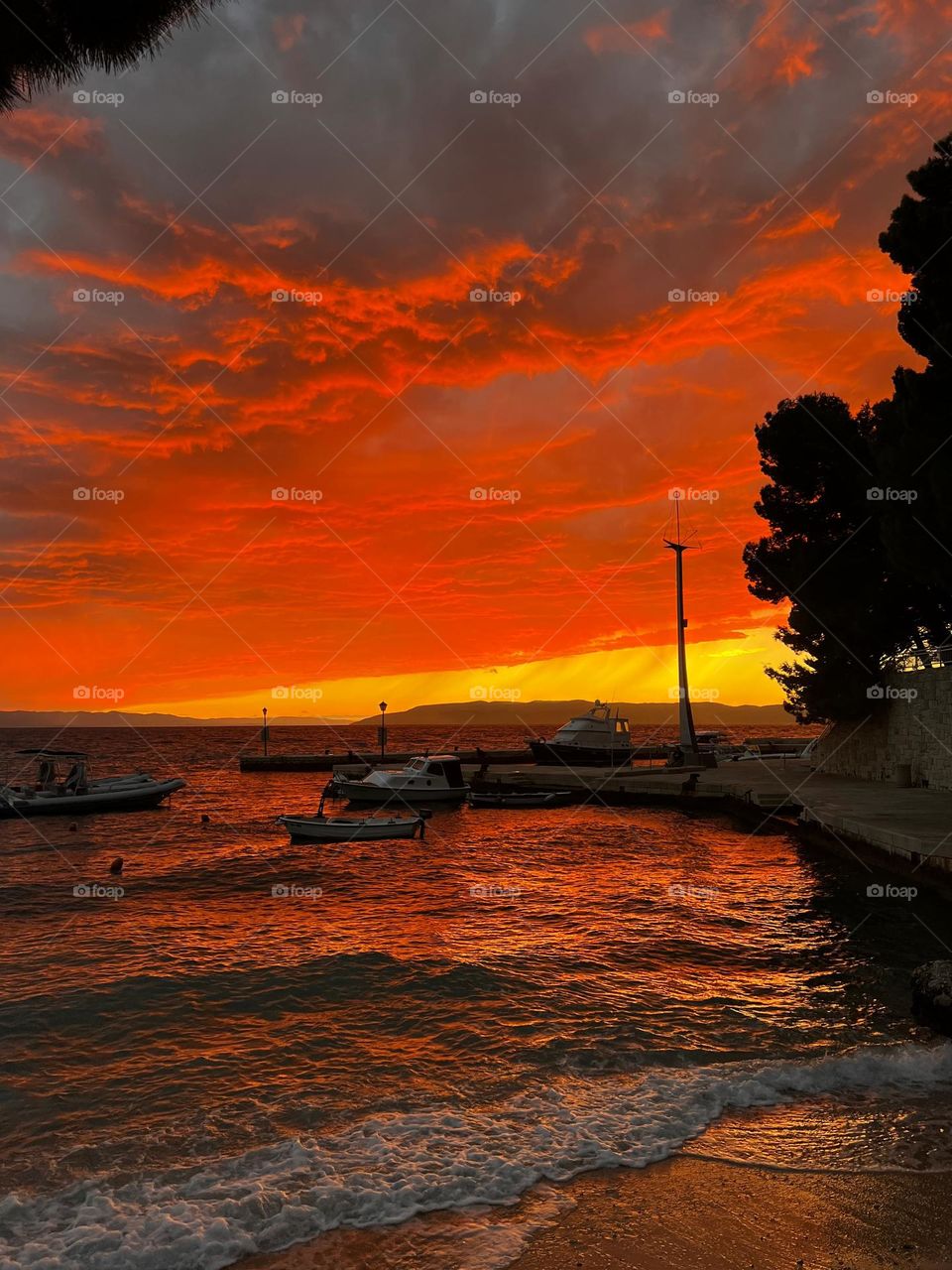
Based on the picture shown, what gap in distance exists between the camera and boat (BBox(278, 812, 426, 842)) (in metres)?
33.2

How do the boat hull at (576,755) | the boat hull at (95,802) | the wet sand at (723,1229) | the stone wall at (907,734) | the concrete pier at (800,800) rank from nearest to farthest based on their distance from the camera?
the wet sand at (723,1229) < the concrete pier at (800,800) < the stone wall at (907,734) < the boat hull at (95,802) < the boat hull at (576,755)

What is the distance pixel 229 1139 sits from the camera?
28.5 ft

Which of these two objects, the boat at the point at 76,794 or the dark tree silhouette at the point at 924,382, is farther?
the boat at the point at 76,794

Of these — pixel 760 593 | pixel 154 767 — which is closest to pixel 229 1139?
pixel 760 593

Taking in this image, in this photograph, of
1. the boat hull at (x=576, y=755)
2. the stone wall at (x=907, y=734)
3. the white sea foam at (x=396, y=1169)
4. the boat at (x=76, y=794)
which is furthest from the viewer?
the boat hull at (x=576, y=755)

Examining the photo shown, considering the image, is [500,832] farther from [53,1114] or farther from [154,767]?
[154,767]

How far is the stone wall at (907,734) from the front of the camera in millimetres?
27641

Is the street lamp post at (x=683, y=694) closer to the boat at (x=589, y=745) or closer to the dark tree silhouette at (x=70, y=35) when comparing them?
the boat at (x=589, y=745)

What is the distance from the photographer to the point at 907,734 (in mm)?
30422

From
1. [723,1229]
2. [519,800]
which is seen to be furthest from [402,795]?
[723,1229]

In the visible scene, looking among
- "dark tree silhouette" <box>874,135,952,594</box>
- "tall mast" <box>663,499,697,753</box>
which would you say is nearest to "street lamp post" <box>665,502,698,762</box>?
"tall mast" <box>663,499,697,753</box>

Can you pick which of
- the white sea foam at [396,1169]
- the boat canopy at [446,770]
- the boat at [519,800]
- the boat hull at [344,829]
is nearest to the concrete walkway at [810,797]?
the boat at [519,800]

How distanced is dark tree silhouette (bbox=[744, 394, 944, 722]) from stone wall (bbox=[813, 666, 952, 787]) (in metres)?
1.14

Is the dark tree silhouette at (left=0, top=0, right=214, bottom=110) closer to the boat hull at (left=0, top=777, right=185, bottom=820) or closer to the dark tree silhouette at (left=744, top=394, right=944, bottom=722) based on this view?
the dark tree silhouette at (left=744, top=394, right=944, bottom=722)
